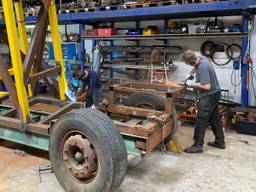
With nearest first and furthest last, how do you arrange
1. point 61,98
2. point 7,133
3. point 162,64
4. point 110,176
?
point 110,176 < point 7,133 < point 61,98 < point 162,64

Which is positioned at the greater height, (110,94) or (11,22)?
(11,22)

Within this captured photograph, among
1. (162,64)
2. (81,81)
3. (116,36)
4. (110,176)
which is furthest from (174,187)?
(116,36)

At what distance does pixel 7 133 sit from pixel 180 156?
8.24 ft

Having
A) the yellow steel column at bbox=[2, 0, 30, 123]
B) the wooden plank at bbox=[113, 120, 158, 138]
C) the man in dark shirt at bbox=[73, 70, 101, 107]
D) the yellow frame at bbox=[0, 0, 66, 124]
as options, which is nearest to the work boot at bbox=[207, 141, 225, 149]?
the wooden plank at bbox=[113, 120, 158, 138]

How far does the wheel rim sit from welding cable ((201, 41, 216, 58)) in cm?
495

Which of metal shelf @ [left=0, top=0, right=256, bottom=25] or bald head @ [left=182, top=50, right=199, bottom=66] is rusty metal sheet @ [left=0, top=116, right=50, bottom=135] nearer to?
bald head @ [left=182, top=50, right=199, bottom=66]

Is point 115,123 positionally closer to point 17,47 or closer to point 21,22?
point 17,47

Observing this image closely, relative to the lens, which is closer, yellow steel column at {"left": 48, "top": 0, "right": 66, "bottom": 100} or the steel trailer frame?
the steel trailer frame

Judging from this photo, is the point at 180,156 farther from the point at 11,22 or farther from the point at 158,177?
the point at 11,22

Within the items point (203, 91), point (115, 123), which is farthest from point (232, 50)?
point (115, 123)

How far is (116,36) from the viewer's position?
7430 mm

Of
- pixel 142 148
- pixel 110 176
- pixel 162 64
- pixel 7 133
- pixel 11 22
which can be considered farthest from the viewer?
pixel 162 64

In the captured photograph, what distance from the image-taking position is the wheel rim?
2881 millimetres

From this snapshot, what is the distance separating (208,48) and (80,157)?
199 inches
